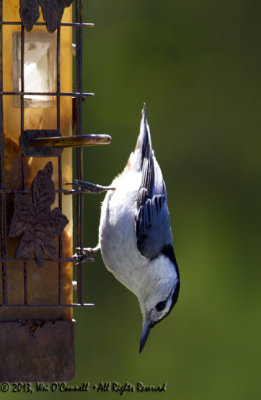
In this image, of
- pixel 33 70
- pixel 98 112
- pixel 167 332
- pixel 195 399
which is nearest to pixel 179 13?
pixel 98 112

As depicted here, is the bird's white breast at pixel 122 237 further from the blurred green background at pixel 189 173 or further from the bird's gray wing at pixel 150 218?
the blurred green background at pixel 189 173

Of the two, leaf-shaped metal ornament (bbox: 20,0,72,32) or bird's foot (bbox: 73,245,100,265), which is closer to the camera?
leaf-shaped metal ornament (bbox: 20,0,72,32)

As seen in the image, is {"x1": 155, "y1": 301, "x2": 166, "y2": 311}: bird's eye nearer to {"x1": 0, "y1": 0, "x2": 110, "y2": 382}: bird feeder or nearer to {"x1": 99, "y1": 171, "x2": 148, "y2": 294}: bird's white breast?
{"x1": 99, "y1": 171, "x2": 148, "y2": 294}: bird's white breast

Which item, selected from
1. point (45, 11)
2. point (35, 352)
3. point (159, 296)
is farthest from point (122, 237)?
point (45, 11)

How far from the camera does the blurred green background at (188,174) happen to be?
725 centimetres

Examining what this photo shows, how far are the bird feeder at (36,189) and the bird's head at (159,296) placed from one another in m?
0.61

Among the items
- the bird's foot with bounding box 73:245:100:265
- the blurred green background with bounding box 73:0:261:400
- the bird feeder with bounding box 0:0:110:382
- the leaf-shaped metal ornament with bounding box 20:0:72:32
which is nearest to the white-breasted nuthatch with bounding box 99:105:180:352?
the bird's foot with bounding box 73:245:100:265

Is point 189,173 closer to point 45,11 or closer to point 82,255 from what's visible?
point 82,255

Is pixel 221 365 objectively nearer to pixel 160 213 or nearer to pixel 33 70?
pixel 160 213

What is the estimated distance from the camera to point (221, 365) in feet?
24.0

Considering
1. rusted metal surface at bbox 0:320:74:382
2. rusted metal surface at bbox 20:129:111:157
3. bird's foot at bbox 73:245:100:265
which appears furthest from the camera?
bird's foot at bbox 73:245:100:265

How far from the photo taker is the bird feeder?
4.41 metres

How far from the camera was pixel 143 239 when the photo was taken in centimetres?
514

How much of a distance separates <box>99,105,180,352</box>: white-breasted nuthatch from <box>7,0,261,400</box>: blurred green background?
193 cm
